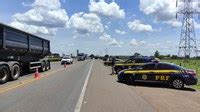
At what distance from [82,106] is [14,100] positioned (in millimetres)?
2780

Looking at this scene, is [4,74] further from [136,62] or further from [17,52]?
[136,62]

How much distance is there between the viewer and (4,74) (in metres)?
21.9

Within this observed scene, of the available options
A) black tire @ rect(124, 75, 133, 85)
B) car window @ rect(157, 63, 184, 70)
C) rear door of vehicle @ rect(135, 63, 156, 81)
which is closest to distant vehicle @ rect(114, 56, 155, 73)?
black tire @ rect(124, 75, 133, 85)

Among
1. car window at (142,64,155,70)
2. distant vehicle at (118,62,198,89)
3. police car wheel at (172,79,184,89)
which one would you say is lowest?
police car wheel at (172,79,184,89)

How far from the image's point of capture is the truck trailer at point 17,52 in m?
22.2

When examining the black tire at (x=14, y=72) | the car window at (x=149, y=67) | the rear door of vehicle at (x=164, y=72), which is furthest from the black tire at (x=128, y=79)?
the black tire at (x=14, y=72)

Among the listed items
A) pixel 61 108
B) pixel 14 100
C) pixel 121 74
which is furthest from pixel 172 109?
pixel 121 74

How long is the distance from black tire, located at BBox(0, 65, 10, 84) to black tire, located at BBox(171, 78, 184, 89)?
9.64 meters

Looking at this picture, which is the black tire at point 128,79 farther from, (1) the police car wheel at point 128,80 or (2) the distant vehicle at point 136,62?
(2) the distant vehicle at point 136,62

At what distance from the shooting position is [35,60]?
33219 millimetres

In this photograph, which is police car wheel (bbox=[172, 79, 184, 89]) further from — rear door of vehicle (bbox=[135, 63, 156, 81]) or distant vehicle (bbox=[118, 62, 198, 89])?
rear door of vehicle (bbox=[135, 63, 156, 81])

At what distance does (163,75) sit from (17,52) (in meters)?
10.7

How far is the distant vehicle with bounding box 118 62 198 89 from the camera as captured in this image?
19931mm

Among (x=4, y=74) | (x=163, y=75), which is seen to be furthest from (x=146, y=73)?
(x=4, y=74)
